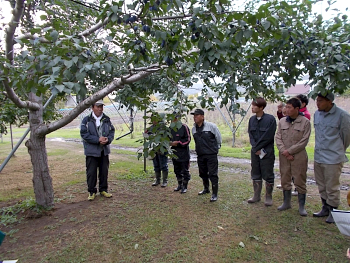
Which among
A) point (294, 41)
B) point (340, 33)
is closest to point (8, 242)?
point (294, 41)

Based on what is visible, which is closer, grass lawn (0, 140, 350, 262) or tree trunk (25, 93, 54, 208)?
grass lawn (0, 140, 350, 262)

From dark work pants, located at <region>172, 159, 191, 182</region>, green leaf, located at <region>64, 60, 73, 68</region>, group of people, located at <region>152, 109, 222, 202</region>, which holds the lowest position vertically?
dark work pants, located at <region>172, 159, 191, 182</region>

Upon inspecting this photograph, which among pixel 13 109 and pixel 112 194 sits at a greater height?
pixel 13 109

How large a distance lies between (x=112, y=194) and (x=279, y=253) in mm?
3229

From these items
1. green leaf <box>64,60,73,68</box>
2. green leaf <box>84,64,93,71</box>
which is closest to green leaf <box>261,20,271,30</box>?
green leaf <box>84,64,93,71</box>

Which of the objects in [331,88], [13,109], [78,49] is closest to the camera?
[78,49]

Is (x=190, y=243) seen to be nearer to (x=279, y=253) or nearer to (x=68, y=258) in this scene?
(x=279, y=253)

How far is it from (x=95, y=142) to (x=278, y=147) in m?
3.07

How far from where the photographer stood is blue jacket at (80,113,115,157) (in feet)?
15.3

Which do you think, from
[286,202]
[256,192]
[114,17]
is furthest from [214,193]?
[114,17]

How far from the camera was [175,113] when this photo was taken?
3125 mm

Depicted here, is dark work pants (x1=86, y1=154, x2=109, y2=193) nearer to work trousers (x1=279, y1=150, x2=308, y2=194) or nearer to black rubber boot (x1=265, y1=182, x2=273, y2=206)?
black rubber boot (x1=265, y1=182, x2=273, y2=206)

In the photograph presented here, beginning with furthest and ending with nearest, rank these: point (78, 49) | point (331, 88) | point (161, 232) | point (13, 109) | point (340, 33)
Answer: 1. point (13, 109)
2. point (161, 232)
3. point (340, 33)
4. point (331, 88)
5. point (78, 49)

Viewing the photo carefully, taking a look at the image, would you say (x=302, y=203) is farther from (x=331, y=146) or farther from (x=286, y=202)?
(x=331, y=146)
